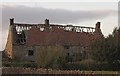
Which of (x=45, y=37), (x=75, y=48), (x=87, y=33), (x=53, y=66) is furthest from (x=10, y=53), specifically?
(x=53, y=66)

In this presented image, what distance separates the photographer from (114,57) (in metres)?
44.9

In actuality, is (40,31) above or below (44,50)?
above

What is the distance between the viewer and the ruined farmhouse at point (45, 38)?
5853cm

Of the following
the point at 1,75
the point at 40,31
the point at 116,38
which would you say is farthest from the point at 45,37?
the point at 1,75

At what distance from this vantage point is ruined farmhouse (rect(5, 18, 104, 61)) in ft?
192

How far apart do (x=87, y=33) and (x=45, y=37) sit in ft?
30.8

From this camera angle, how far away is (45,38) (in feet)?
203

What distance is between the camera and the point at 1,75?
79.9 feet

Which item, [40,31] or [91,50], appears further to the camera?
[40,31]

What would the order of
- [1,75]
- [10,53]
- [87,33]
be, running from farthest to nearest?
[87,33]
[10,53]
[1,75]

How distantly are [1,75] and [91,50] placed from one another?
24377 mm

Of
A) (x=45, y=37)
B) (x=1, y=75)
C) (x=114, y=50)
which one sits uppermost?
(x=45, y=37)

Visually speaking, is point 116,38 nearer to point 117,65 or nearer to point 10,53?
point 117,65

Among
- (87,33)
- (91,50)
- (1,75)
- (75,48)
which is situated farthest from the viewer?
(87,33)
